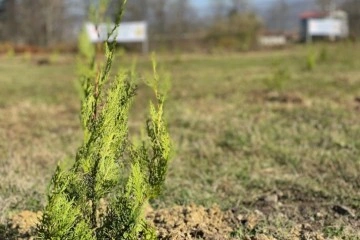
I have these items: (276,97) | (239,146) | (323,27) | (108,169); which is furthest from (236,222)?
(323,27)

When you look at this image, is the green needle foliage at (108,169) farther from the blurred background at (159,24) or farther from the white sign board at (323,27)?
the white sign board at (323,27)

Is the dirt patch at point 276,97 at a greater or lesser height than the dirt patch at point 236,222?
lesser

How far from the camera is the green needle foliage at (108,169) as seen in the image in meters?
2.03

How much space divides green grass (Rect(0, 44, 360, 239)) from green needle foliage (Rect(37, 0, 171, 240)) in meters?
0.87

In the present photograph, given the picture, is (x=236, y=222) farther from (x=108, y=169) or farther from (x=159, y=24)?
(x=159, y=24)

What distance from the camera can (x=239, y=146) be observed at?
496 centimetres

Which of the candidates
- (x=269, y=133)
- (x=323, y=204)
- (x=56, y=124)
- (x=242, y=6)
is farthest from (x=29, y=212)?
(x=242, y=6)

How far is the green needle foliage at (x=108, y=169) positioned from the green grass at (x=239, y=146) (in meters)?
0.87

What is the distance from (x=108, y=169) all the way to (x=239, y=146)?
2982 mm

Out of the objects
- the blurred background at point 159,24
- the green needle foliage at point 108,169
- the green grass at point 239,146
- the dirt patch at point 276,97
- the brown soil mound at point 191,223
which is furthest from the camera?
the blurred background at point 159,24

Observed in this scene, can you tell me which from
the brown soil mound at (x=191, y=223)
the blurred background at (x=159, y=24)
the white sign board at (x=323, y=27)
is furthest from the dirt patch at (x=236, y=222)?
the white sign board at (x=323, y=27)

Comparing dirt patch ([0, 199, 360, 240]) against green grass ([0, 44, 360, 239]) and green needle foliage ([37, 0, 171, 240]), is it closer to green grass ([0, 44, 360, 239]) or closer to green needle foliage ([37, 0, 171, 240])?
green grass ([0, 44, 360, 239])

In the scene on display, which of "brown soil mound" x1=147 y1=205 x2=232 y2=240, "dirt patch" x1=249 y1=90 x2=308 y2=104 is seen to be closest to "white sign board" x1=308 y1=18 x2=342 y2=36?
"dirt patch" x1=249 y1=90 x2=308 y2=104

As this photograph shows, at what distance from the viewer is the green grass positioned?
11.4 feet
